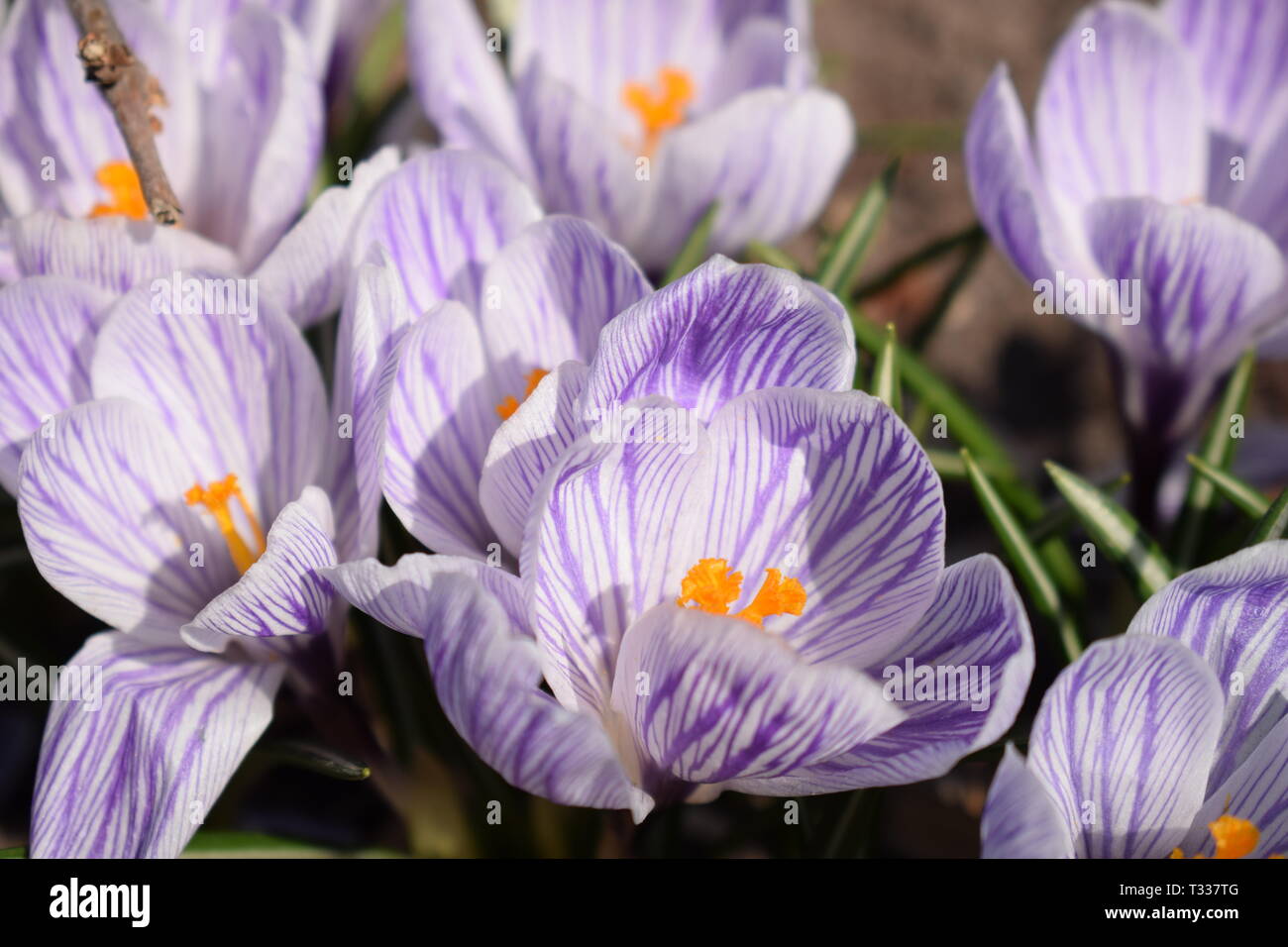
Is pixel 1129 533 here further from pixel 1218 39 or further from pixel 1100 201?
pixel 1218 39

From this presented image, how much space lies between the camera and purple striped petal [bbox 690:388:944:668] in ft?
2.84

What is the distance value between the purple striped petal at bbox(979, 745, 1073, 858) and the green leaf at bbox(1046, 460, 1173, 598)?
39cm

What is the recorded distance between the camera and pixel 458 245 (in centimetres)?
104

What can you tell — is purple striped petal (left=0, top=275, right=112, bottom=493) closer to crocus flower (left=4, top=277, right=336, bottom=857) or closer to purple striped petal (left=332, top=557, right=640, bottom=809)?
crocus flower (left=4, top=277, right=336, bottom=857)

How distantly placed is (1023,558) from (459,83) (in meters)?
0.80

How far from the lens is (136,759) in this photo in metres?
0.91

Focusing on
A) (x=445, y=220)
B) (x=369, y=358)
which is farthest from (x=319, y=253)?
(x=369, y=358)

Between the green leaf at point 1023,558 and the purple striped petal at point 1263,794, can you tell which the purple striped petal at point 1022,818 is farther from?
the green leaf at point 1023,558

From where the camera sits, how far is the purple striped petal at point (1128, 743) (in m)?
0.82

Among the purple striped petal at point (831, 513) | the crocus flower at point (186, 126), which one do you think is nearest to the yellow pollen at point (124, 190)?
the crocus flower at point (186, 126)

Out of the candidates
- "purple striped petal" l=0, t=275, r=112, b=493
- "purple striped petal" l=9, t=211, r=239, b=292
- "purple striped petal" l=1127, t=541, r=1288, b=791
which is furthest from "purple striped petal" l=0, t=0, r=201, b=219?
"purple striped petal" l=1127, t=541, r=1288, b=791

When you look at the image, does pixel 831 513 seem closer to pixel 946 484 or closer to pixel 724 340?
pixel 724 340
